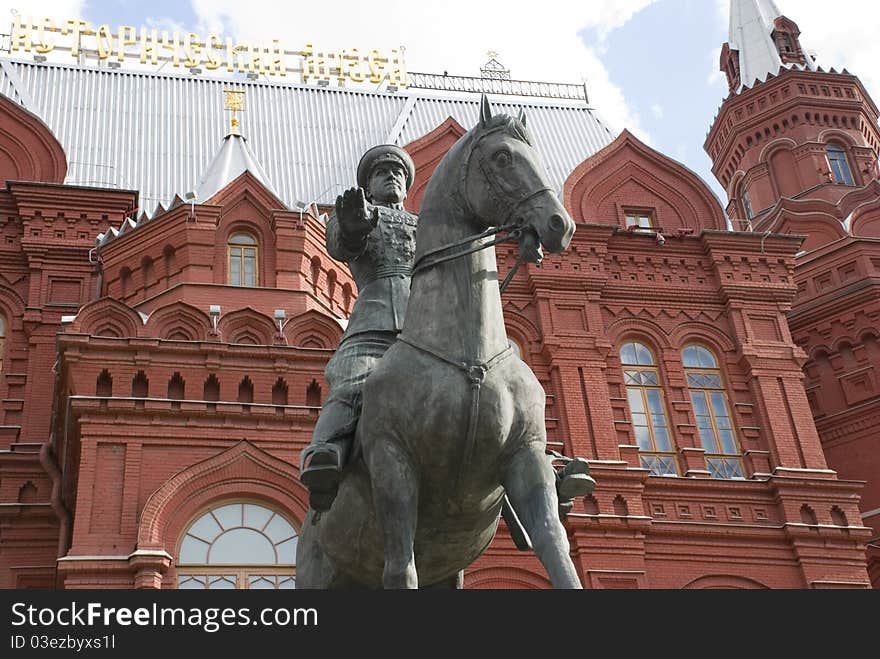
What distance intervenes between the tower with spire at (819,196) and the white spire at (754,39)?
4cm

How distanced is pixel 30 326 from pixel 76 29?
1095 centimetres

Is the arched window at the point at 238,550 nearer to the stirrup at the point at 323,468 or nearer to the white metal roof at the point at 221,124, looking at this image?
Answer: the stirrup at the point at 323,468

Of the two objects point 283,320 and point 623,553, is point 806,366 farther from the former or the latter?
point 283,320

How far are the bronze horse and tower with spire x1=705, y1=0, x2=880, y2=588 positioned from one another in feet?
54.7

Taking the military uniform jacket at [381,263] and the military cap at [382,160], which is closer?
the military uniform jacket at [381,263]

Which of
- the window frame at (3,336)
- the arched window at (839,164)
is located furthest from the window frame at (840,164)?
the window frame at (3,336)

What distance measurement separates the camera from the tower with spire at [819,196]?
23.8 m

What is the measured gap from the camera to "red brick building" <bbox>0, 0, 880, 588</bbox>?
16.7m

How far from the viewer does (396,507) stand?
5.80 metres

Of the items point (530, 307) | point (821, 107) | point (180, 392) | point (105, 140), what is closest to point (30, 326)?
point (180, 392)

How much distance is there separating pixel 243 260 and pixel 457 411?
15673 mm

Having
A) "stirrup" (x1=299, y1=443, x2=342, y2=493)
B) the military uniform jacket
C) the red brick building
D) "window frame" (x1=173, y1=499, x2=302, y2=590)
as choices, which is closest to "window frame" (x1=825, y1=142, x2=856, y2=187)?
the red brick building

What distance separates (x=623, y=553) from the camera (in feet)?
64.9
